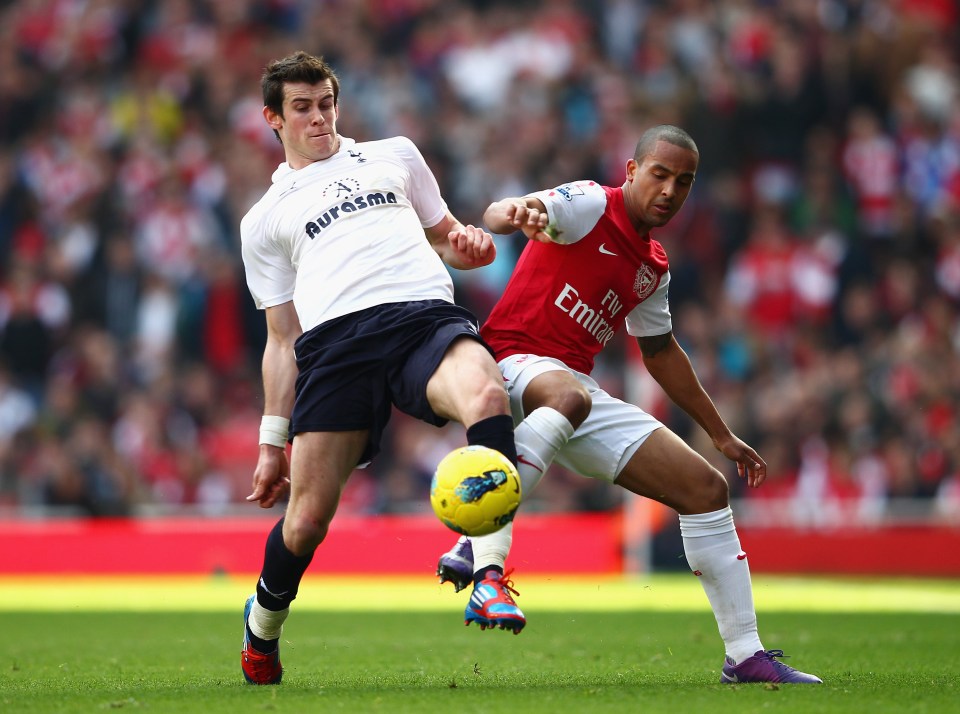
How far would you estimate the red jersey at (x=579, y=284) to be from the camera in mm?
6625

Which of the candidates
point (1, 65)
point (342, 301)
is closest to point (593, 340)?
point (342, 301)

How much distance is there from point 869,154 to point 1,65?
11940 millimetres

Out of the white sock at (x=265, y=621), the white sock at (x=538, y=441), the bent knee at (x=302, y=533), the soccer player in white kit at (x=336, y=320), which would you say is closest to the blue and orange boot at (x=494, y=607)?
the white sock at (x=538, y=441)

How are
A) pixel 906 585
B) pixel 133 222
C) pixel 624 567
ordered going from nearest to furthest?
pixel 906 585 → pixel 624 567 → pixel 133 222

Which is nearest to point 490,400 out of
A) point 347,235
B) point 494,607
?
point 494,607

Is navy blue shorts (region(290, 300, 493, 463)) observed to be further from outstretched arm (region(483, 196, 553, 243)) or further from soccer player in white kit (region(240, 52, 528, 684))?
outstretched arm (region(483, 196, 553, 243))

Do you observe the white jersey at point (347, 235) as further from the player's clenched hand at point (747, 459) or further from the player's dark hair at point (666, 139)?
the player's clenched hand at point (747, 459)

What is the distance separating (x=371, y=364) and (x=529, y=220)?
0.89 metres

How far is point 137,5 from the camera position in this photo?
21516mm

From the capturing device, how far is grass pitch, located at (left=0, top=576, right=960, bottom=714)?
18.6ft

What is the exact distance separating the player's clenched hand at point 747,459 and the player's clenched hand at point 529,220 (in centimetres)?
150

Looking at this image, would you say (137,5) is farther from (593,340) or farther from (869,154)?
(593,340)

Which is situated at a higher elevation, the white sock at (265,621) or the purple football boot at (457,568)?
the purple football boot at (457,568)

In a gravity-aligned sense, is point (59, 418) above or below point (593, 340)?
below
